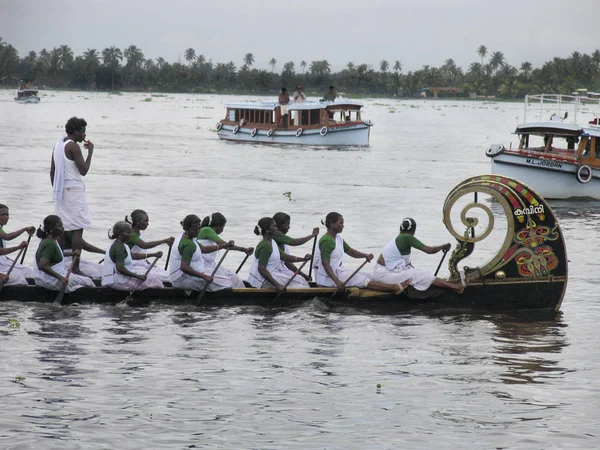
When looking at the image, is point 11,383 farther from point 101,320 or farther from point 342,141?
A: point 342,141

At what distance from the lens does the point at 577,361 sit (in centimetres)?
1097

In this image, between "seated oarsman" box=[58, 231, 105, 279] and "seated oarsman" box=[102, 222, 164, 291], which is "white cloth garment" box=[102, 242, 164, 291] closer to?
"seated oarsman" box=[102, 222, 164, 291]

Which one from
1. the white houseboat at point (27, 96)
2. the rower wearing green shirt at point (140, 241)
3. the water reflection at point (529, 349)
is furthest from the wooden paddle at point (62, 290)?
the white houseboat at point (27, 96)

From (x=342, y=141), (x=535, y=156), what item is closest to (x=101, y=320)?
(x=535, y=156)

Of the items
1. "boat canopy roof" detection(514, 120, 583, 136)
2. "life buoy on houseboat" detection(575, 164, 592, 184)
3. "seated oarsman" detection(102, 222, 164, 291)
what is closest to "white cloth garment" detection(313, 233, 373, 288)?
"seated oarsman" detection(102, 222, 164, 291)

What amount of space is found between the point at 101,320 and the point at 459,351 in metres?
4.62

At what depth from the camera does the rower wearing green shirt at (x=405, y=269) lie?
12.7m

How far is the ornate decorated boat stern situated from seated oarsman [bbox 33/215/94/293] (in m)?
5.11

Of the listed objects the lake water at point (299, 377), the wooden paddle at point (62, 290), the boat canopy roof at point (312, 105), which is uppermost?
the boat canopy roof at point (312, 105)

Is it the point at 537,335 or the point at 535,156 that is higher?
the point at 535,156

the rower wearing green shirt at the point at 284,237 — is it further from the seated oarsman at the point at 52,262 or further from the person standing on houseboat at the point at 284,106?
the person standing on houseboat at the point at 284,106

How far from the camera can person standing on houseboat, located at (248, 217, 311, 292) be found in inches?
502

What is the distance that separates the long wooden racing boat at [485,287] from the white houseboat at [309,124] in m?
30.3

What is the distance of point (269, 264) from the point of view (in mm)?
12914
